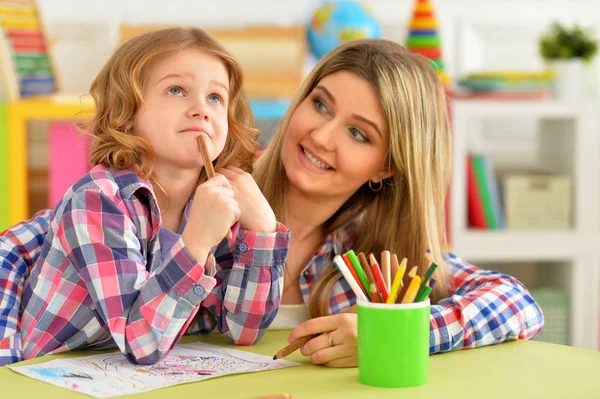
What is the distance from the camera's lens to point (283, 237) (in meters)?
1.28

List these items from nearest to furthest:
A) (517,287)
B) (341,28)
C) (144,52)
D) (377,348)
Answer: (377,348) → (144,52) → (517,287) → (341,28)

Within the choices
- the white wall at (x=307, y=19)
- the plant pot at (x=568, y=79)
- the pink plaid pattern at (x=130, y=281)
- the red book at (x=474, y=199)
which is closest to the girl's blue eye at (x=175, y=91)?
the pink plaid pattern at (x=130, y=281)

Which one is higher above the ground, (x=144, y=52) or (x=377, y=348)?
(x=144, y=52)

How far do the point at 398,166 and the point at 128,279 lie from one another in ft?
1.94

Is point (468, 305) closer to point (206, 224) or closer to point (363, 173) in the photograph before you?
point (363, 173)

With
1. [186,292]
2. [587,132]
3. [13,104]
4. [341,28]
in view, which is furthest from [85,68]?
[186,292]

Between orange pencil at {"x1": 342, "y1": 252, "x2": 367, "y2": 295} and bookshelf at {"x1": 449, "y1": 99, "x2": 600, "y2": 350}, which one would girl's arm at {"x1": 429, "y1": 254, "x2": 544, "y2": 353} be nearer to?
orange pencil at {"x1": 342, "y1": 252, "x2": 367, "y2": 295}

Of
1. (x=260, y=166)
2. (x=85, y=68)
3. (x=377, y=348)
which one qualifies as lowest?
(x=377, y=348)

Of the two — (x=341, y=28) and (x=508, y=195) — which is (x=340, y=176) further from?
(x=508, y=195)

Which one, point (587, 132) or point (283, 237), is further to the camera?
point (587, 132)

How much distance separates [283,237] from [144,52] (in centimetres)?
33

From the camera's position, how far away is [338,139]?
1.52m

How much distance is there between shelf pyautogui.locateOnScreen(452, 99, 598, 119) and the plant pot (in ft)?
0.14

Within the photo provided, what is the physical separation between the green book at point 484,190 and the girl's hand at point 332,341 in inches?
80.1
